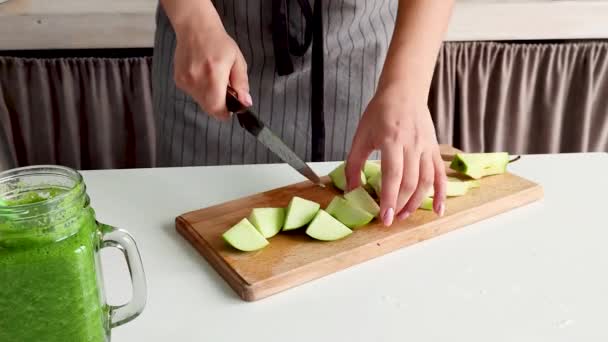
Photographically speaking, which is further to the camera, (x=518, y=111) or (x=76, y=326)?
(x=518, y=111)

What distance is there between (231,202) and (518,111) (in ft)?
4.28

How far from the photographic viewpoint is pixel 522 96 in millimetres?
1906

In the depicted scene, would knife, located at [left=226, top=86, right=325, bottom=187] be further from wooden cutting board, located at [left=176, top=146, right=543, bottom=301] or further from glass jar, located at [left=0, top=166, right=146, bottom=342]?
glass jar, located at [left=0, top=166, right=146, bottom=342]

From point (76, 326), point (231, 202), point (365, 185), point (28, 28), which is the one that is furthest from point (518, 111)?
point (76, 326)

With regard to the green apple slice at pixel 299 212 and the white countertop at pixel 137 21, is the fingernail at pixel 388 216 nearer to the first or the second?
the green apple slice at pixel 299 212

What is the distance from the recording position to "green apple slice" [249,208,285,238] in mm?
811

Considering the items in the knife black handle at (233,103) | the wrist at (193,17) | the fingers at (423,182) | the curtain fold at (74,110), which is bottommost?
the curtain fold at (74,110)

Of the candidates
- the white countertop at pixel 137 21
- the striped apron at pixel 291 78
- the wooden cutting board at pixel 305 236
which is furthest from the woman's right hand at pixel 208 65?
the white countertop at pixel 137 21

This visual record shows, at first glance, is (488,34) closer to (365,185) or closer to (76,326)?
(365,185)

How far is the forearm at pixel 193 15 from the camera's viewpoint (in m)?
0.89

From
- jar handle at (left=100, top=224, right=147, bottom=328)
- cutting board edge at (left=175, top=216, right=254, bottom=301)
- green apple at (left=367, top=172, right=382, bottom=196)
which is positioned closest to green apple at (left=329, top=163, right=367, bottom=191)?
green apple at (left=367, top=172, right=382, bottom=196)

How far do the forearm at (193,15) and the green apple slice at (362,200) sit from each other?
0.31 meters

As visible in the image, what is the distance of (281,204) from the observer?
3.00 ft

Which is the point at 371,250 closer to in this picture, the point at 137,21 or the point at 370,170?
the point at 370,170
